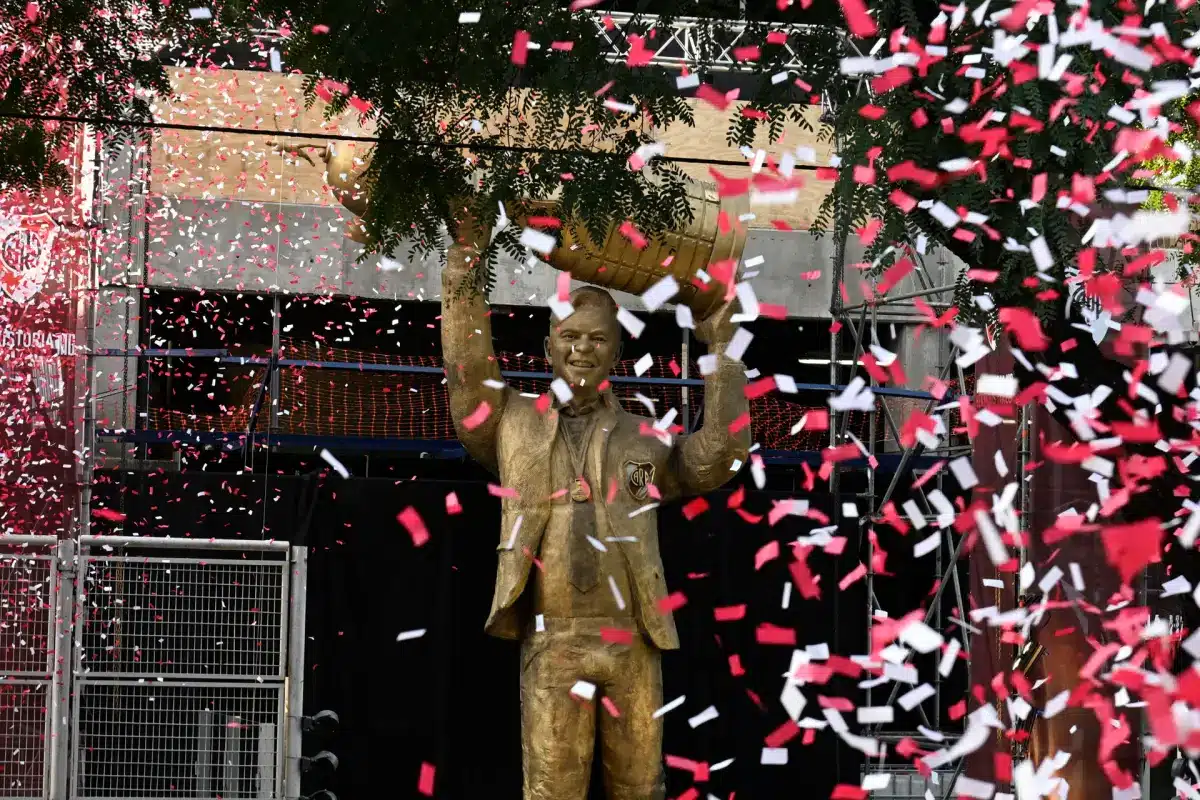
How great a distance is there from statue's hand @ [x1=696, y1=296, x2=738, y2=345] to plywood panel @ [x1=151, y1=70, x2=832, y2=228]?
3592 millimetres

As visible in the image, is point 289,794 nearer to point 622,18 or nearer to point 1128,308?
point 1128,308

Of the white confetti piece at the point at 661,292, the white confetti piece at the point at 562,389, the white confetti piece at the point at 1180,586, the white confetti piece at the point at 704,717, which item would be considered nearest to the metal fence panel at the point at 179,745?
the white confetti piece at the point at 562,389

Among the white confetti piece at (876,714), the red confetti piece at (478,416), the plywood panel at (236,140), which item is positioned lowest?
the white confetti piece at (876,714)

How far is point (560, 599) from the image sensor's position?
5.34m

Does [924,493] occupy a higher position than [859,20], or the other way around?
[859,20]

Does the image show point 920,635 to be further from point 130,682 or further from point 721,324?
point 130,682

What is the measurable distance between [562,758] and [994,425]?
97.5 inches

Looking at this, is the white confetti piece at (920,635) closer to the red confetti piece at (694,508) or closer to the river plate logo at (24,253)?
the red confetti piece at (694,508)

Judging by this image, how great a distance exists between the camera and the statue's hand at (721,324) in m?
5.39

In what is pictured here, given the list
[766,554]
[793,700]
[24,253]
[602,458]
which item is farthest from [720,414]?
[24,253]

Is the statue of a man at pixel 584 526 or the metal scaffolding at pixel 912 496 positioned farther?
the metal scaffolding at pixel 912 496

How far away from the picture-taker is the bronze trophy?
5266 mm

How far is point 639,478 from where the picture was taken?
544 cm

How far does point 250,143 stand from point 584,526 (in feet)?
16.0
